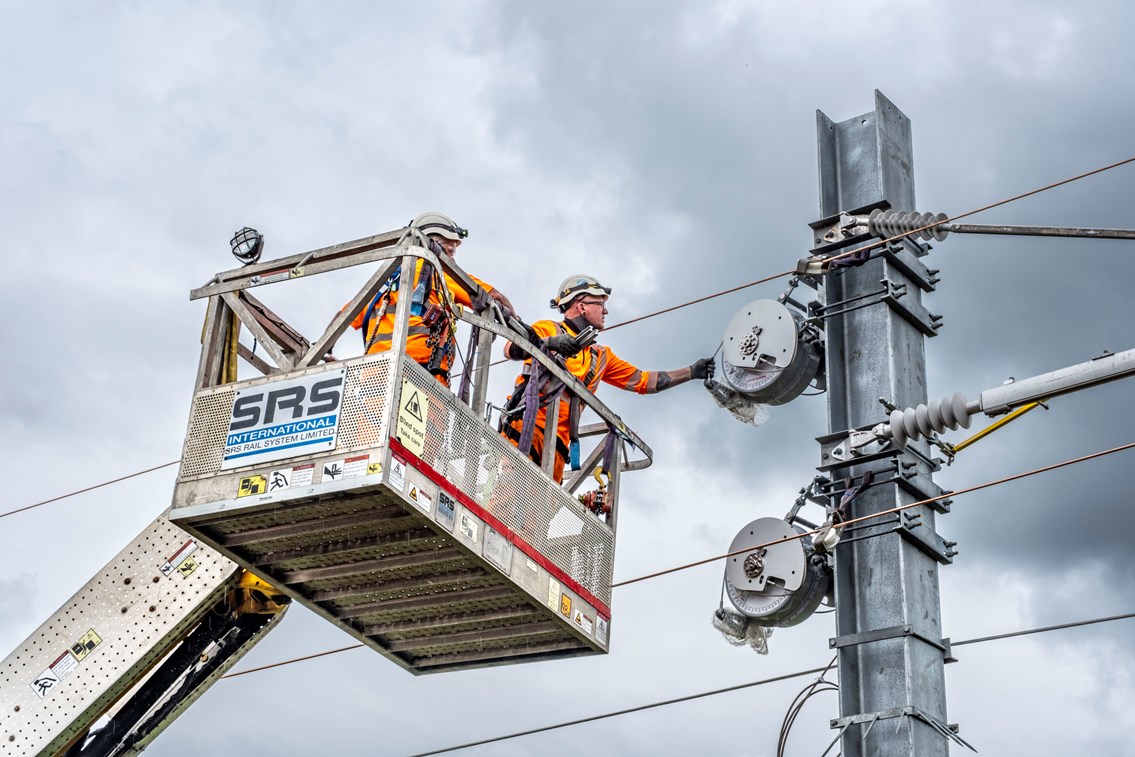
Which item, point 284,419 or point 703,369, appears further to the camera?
point 703,369

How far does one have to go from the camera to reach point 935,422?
11531 mm

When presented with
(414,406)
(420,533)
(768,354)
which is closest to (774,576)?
(768,354)

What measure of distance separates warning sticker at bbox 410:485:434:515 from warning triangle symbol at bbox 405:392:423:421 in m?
0.44

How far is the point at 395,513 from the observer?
431 inches

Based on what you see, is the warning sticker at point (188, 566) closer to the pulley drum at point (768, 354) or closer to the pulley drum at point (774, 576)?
the pulley drum at point (774, 576)

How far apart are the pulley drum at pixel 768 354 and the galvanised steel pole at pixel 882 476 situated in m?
0.35

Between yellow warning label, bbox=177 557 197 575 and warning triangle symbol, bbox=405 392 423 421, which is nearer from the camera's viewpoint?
warning triangle symbol, bbox=405 392 423 421

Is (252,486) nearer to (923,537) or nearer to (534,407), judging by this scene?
(534,407)

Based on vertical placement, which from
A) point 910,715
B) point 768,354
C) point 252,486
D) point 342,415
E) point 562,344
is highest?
point 768,354

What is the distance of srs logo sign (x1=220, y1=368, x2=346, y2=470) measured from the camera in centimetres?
1067

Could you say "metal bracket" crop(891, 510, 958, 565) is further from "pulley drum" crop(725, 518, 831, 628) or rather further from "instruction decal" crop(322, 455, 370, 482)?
"instruction decal" crop(322, 455, 370, 482)

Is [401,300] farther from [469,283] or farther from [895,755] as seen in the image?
[895,755]

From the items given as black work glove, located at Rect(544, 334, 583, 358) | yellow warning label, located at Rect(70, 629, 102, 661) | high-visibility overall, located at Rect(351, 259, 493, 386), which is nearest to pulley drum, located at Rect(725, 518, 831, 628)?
black work glove, located at Rect(544, 334, 583, 358)

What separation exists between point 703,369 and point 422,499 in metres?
4.45
